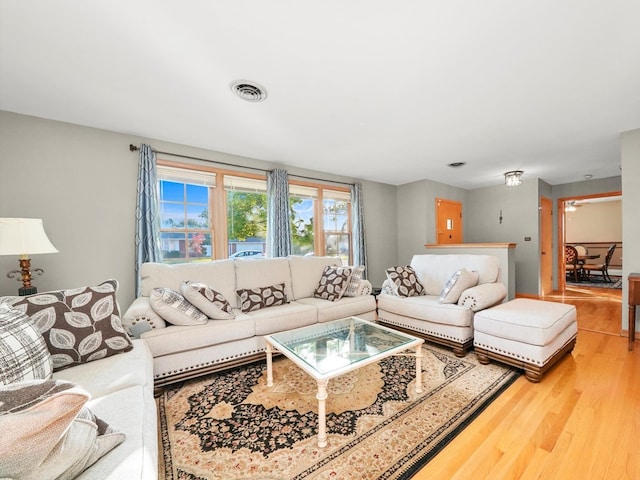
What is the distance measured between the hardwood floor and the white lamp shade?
3.00 m

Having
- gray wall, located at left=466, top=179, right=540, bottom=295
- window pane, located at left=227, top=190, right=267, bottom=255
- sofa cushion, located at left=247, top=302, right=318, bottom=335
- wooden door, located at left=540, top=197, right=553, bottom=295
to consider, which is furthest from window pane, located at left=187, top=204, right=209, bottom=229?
wooden door, located at left=540, top=197, right=553, bottom=295

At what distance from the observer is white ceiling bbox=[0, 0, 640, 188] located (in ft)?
4.77

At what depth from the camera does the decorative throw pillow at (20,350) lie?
1.11 metres

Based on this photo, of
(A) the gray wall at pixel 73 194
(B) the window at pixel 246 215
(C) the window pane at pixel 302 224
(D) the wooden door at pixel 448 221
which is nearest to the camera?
(A) the gray wall at pixel 73 194

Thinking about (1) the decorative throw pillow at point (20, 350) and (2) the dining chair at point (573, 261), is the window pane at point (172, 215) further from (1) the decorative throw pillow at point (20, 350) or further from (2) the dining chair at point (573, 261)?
(2) the dining chair at point (573, 261)

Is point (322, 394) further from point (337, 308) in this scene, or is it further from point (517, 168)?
point (517, 168)

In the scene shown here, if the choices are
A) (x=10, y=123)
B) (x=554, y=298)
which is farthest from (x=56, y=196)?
(x=554, y=298)

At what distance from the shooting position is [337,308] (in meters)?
3.03

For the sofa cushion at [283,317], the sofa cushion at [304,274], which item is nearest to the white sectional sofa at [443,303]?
the sofa cushion at [304,274]

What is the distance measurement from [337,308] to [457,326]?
1222 millimetres

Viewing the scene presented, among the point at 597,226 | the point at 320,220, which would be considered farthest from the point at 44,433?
the point at 597,226

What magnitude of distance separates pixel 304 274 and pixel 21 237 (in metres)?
2.55

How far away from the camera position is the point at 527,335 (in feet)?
7.20

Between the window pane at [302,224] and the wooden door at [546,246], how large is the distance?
4595 millimetres
